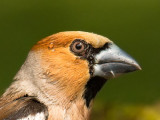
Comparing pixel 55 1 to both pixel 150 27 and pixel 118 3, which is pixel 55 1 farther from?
pixel 150 27

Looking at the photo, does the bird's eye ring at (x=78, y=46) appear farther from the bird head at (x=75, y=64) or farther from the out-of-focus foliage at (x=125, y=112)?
the out-of-focus foliage at (x=125, y=112)

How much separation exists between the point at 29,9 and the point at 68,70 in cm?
664

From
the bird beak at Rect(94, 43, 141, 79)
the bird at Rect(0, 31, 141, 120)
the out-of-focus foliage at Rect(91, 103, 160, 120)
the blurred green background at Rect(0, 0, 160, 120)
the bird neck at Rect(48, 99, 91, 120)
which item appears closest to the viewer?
the bird neck at Rect(48, 99, 91, 120)

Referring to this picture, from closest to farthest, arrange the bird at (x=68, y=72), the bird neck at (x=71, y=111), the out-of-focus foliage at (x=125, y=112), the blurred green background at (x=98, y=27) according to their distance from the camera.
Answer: the bird neck at (x=71, y=111)
the bird at (x=68, y=72)
the out-of-focus foliage at (x=125, y=112)
the blurred green background at (x=98, y=27)

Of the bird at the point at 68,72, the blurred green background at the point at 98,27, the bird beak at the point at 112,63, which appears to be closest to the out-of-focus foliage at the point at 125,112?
the bird at the point at 68,72

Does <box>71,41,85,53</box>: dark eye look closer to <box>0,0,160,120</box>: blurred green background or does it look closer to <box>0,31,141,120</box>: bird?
<box>0,31,141,120</box>: bird

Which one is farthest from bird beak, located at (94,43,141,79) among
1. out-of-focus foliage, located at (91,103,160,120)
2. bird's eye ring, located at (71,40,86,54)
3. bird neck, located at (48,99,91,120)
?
out-of-focus foliage, located at (91,103,160,120)

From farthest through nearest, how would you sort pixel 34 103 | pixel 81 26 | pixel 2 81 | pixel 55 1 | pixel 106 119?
pixel 55 1 < pixel 81 26 < pixel 2 81 < pixel 106 119 < pixel 34 103

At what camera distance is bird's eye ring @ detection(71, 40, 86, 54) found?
165 inches

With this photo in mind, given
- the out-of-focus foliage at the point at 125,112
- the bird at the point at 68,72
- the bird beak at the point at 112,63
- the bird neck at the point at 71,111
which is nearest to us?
the bird neck at the point at 71,111

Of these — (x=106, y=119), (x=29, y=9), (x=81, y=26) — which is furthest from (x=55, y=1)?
(x=106, y=119)

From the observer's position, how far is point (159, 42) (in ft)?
32.5

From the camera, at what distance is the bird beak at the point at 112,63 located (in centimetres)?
422

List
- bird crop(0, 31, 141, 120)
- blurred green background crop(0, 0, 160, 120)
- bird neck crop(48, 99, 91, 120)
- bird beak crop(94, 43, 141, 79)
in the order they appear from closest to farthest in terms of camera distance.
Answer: bird neck crop(48, 99, 91, 120) → bird crop(0, 31, 141, 120) → bird beak crop(94, 43, 141, 79) → blurred green background crop(0, 0, 160, 120)
